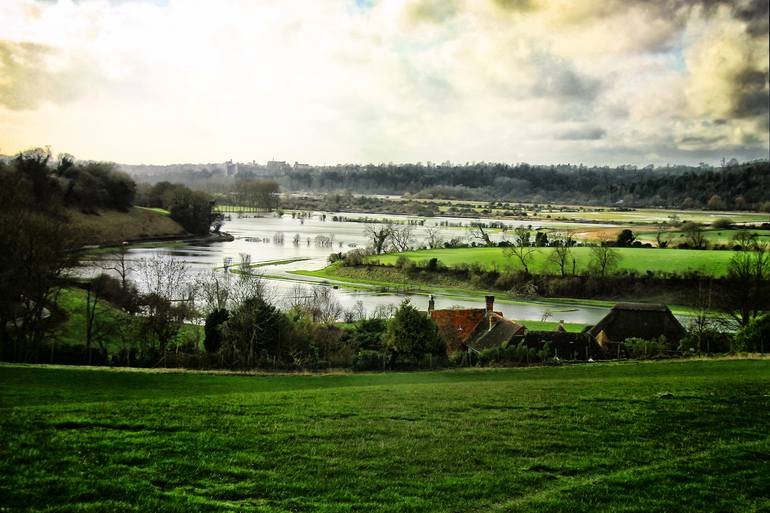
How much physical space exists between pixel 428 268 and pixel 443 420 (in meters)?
A: 56.7

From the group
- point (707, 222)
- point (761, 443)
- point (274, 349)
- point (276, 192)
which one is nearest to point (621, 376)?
point (761, 443)

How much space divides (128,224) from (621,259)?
72556 millimetres

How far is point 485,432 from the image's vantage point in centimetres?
1059

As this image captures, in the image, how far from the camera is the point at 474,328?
3288 centimetres

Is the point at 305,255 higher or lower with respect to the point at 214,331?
higher

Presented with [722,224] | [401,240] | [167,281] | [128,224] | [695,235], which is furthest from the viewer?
[128,224]

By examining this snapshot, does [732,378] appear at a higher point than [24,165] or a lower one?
lower

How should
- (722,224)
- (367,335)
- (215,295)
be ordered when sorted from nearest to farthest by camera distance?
(367,335) → (215,295) → (722,224)

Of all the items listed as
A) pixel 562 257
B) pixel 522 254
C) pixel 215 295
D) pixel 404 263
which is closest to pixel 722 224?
pixel 562 257

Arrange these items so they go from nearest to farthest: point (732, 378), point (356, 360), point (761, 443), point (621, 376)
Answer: point (761, 443), point (732, 378), point (621, 376), point (356, 360)

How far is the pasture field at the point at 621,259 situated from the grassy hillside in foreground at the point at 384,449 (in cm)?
5075

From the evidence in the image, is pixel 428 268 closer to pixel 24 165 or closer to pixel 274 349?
pixel 274 349

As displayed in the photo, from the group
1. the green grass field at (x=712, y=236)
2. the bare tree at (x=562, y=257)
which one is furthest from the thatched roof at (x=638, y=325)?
the green grass field at (x=712, y=236)

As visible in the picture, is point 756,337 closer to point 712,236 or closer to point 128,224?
point 712,236
